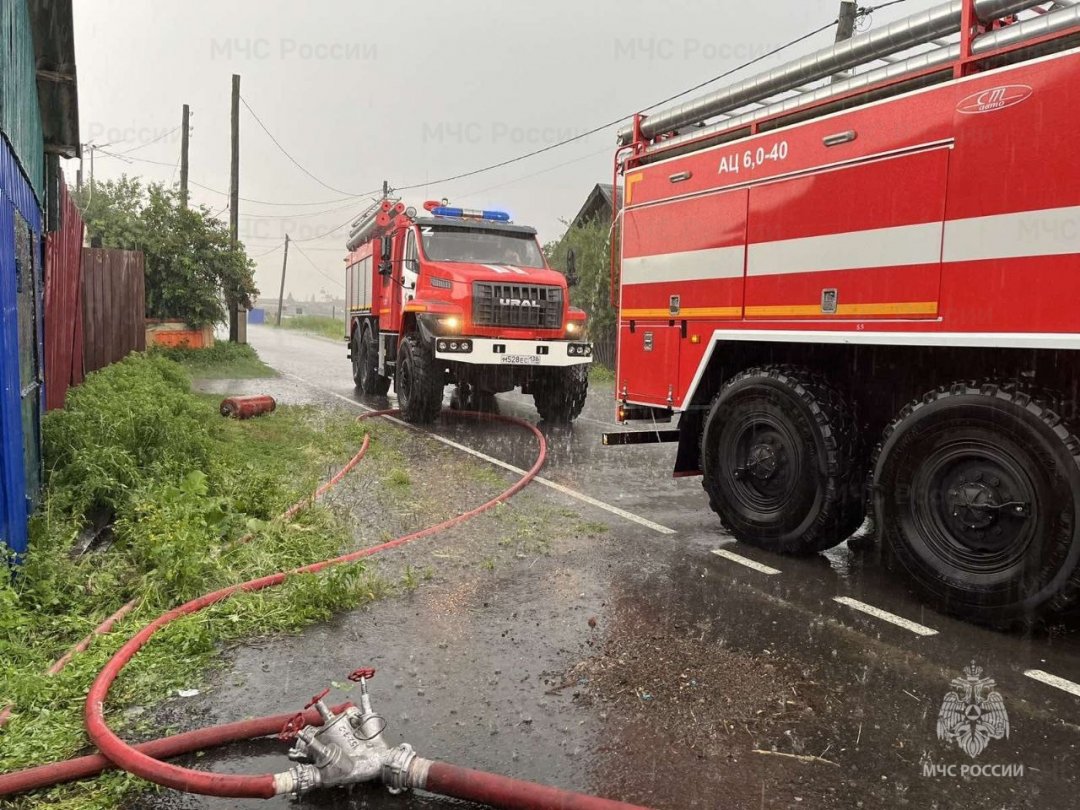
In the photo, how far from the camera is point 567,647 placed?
4.02m

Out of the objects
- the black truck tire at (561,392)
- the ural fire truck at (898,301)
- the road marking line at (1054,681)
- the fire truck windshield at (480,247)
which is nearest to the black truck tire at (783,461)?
the ural fire truck at (898,301)

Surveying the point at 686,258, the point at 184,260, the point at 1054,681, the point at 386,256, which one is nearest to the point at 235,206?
the point at 184,260

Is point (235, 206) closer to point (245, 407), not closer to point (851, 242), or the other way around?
point (245, 407)

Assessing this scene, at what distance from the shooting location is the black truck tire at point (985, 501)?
391 cm

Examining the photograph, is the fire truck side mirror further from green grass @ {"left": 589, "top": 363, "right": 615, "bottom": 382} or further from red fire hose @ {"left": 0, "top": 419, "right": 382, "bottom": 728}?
green grass @ {"left": 589, "top": 363, "right": 615, "bottom": 382}

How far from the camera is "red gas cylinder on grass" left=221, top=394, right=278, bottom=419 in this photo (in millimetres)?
10953

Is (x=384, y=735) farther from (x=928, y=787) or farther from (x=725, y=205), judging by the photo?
(x=725, y=205)

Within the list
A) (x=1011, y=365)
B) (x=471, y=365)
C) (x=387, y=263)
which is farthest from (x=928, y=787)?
(x=387, y=263)

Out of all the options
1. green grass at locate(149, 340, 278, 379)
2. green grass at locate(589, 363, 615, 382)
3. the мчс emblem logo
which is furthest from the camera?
green grass at locate(589, 363, 615, 382)

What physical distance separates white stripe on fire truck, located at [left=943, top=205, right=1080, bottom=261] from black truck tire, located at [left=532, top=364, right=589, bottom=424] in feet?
25.0

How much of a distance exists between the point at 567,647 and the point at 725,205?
3412 millimetres

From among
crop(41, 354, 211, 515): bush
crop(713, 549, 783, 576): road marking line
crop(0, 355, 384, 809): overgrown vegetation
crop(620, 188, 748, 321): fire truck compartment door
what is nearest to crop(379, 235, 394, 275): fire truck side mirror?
crop(41, 354, 211, 515): bush

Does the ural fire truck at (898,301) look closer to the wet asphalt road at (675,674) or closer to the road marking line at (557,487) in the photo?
the wet asphalt road at (675,674)

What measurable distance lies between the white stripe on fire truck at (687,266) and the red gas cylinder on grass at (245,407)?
6.34 m
